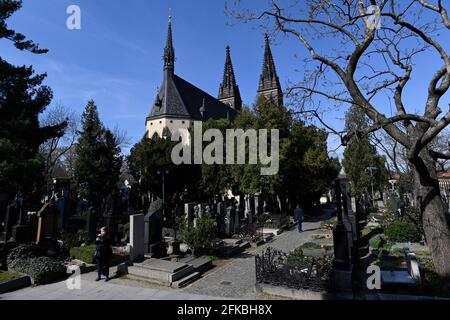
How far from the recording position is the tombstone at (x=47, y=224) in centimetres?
1249

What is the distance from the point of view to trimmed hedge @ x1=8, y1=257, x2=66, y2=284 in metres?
9.32

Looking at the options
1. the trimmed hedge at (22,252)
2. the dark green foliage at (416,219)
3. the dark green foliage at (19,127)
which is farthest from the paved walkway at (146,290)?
the dark green foliage at (416,219)

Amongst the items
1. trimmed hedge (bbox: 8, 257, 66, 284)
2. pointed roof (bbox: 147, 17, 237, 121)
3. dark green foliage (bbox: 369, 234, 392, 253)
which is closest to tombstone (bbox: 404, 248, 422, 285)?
dark green foliage (bbox: 369, 234, 392, 253)

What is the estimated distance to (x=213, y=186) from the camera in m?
29.4

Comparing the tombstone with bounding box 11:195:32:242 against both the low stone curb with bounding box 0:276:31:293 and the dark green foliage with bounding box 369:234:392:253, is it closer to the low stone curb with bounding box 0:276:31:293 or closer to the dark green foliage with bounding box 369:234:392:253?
the low stone curb with bounding box 0:276:31:293

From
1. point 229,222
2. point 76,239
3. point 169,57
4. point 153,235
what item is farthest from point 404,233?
point 169,57

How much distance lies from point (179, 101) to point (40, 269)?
159ft

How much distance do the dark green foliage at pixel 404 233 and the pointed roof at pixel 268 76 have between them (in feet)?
185

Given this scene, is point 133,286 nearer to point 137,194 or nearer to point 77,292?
point 77,292

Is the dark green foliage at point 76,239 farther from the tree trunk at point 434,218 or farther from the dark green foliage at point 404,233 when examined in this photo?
the dark green foliage at point 404,233

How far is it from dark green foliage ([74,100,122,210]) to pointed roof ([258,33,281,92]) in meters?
45.9

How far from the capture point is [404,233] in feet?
46.3

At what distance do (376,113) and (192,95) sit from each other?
5590 centimetres
